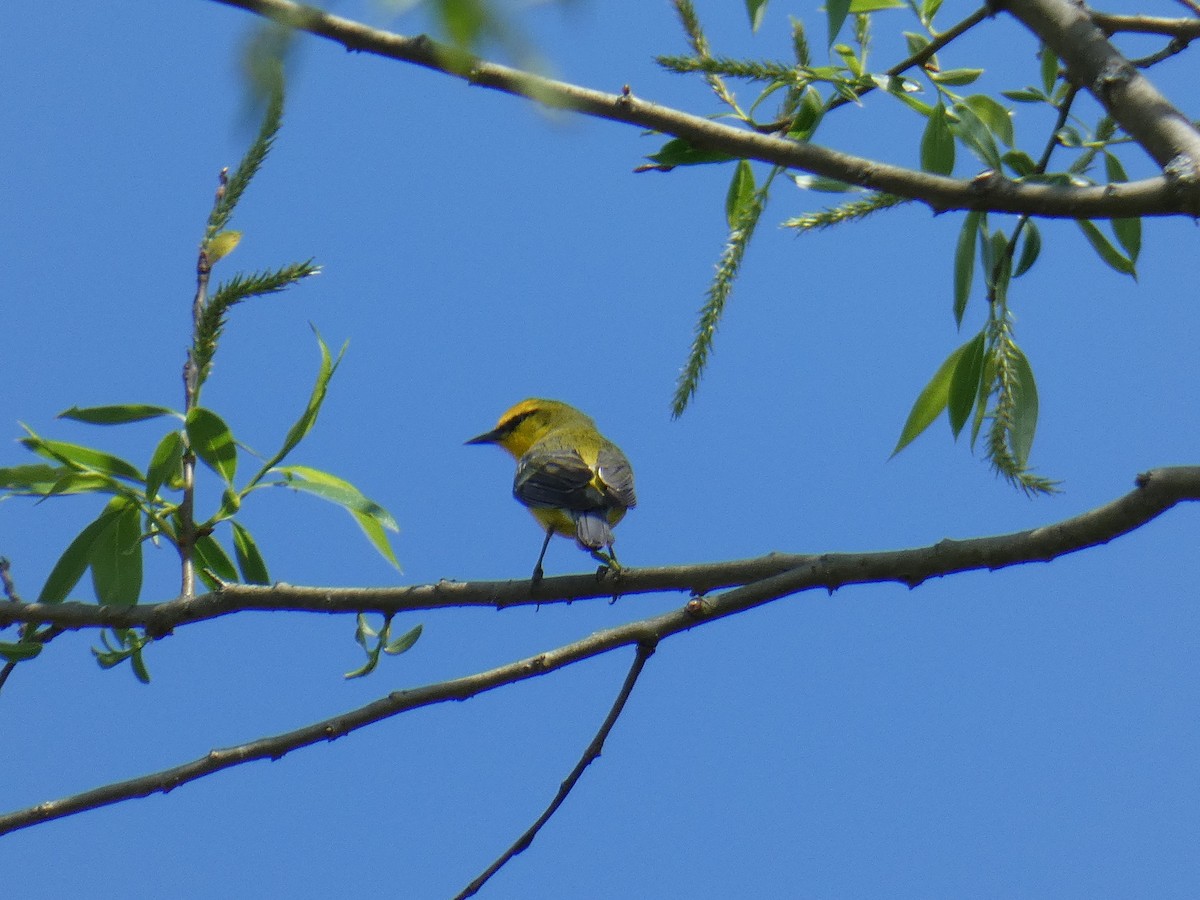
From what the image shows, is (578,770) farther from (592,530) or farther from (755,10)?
(592,530)

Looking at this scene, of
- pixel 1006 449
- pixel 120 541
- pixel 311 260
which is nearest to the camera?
pixel 311 260

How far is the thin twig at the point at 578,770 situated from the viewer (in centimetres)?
150

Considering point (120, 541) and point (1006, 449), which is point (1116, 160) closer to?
point (1006, 449)

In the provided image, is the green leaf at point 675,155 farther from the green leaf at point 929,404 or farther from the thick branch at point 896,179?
the green leaf at point 929,404

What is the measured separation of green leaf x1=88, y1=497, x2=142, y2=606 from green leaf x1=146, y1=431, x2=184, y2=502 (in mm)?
120

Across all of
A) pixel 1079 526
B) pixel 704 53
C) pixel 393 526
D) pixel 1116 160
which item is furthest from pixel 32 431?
pixel 1116 160

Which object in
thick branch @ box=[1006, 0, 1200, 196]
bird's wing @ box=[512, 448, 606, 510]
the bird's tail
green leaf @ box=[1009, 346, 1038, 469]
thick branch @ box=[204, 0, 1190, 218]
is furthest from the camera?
bird's wing @ box=[512, 448, 606, 510]

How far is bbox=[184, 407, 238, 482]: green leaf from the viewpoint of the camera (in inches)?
69.7

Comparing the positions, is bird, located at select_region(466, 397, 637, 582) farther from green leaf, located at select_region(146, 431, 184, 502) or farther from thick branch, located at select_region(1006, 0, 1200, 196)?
thick branch, located at select_region(1006, 0, 1200, 196)

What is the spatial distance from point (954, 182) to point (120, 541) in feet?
4.74

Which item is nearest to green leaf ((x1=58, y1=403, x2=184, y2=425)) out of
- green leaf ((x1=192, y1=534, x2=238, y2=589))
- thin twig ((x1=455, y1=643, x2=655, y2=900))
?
green leaf ((x1=192, y1=534, x2=238, y2=589))

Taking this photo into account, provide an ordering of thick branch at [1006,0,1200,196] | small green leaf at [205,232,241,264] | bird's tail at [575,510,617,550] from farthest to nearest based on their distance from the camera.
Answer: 1. bird's tail at [575,510,617,550]
2. small green leaf at [205,232,241,264]
3. thick branch at [1006,0,1200,196]

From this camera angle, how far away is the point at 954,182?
1178 millimetres

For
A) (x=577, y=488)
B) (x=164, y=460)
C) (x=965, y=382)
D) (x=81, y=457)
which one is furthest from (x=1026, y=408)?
(x=577, y=488)
